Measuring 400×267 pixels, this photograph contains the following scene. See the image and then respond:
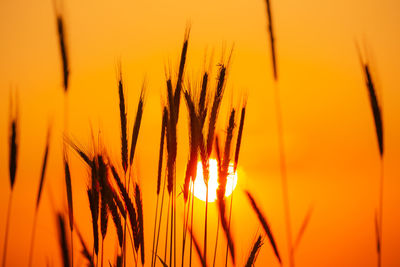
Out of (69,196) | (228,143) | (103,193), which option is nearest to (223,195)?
(228,143)

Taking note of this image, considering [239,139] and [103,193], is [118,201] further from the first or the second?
[239,139]

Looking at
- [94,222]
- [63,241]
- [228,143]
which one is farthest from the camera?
[228,143]

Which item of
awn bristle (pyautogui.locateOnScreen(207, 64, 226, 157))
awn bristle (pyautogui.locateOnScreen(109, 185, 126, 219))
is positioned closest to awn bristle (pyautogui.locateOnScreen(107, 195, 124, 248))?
awn bristle (pyautogui.locateOnScreen(109, 185, 126, 219))

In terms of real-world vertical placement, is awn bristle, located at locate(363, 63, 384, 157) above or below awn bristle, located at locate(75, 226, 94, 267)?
above

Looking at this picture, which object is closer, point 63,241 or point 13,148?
point 63,241

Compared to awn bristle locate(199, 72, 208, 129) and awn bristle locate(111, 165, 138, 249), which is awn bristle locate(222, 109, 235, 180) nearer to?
awn bristle locate(199, 72, 208, 129)

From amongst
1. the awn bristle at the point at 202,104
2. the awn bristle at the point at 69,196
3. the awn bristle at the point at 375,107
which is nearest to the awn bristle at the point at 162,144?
the awn bristle at the point at 202,104

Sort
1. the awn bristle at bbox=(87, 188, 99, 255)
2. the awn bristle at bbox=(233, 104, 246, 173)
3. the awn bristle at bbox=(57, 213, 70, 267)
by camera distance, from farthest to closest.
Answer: the awn bristle at bbox=(233, 104, 246, 173) → the awn bristle at bbox=(87, 188, 99, 255) → the awn bristle at bbox=(57, 213, 70, 267)

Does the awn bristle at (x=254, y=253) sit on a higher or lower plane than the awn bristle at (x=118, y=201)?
lower

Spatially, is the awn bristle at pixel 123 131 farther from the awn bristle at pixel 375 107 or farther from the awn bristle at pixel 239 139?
the awn bristle at pixel 375 107

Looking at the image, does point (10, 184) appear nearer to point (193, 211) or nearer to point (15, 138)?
point (15, 138)

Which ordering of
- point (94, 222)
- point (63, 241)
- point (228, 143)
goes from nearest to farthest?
point (63, 241) < point (94, 222) < point (228, 143)

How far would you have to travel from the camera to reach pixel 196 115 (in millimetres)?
1438

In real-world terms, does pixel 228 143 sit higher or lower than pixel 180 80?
lower
